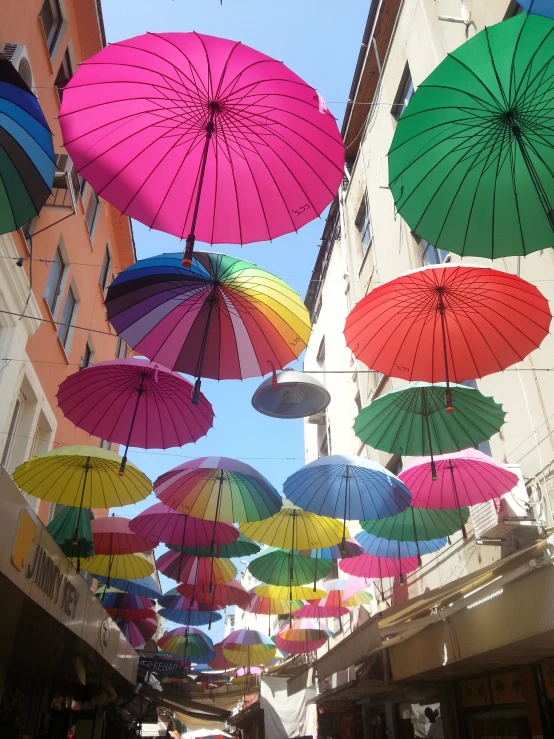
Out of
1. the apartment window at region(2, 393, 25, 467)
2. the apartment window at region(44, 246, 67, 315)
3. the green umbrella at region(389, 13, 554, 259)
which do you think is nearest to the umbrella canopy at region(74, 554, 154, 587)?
the apartment window at region(2, 393, 25, 467)

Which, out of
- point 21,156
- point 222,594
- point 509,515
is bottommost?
point 509,515

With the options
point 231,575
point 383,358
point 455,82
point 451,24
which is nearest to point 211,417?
point 383,358

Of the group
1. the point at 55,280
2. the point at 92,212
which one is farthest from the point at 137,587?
the point at 92,212

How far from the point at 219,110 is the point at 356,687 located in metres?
10.3

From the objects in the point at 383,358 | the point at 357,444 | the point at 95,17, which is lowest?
the point at 383,358

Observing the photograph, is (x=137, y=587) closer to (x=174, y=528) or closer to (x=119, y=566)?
(x=119, y=566)

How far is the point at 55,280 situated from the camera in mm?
11312

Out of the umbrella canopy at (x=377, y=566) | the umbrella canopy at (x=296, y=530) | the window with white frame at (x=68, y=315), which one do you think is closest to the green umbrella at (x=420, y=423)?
the umbrella canopy at (x=296, y=530)

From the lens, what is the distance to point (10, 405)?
29.8ft

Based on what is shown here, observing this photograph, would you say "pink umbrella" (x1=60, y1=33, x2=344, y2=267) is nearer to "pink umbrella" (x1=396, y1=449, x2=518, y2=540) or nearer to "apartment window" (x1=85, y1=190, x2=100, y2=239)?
"pink umbrella" (x1=396, y1=449, x2=518, y2=540)

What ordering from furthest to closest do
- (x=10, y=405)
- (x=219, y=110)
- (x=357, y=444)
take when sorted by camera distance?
(x=357, y=444)
(x=10, y=405)
(x=219, y=110)

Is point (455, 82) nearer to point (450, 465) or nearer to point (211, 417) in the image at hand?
point (450, 465)

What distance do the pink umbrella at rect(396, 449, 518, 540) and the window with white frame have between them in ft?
27.4

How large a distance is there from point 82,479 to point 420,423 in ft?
16.0
